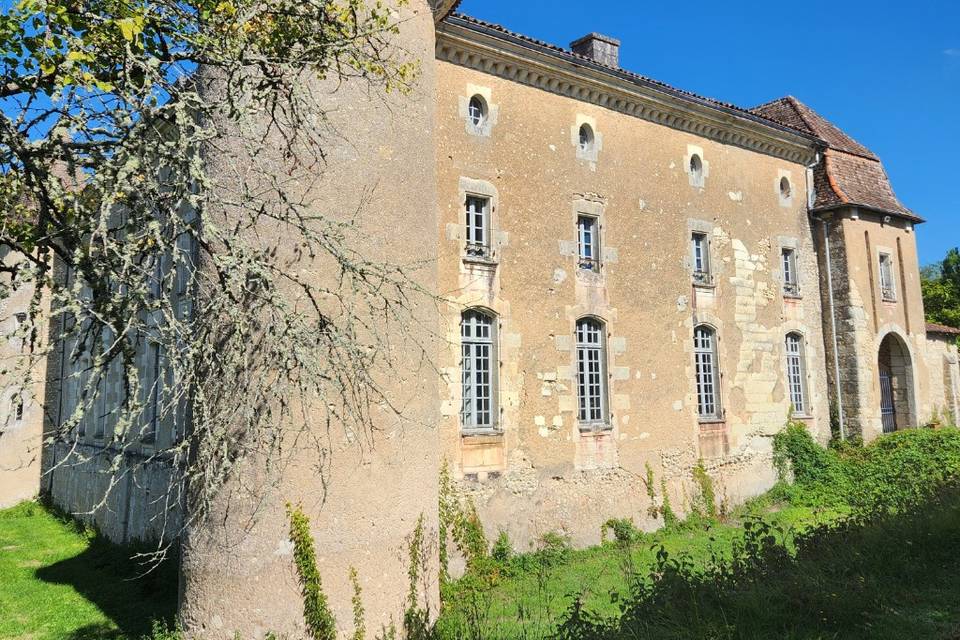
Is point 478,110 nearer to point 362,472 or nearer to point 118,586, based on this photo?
point 362,472

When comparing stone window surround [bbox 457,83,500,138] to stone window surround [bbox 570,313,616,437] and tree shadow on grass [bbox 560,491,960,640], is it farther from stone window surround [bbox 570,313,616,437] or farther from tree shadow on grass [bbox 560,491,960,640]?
tree shadow on grass [bbox 560,491,960,640]

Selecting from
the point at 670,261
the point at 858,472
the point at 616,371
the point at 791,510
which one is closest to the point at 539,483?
the point at 616,371

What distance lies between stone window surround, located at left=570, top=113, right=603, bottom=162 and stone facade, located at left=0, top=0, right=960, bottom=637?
47mm

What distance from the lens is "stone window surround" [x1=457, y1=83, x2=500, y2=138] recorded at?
11.4 meters

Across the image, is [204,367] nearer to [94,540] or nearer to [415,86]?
Result: [415,86]

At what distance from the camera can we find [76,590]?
1034cm

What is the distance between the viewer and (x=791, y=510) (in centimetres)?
1439

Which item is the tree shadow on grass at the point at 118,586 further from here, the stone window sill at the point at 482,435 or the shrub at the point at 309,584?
the stone window sill at the point at 482,435

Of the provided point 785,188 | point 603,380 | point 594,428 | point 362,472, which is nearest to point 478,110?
point 603,380

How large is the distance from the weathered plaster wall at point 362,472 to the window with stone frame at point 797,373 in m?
11.0

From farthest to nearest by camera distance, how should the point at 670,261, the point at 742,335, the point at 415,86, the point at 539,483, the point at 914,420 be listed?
the point at 914,420
the point at 742,335
the point at 670,261
the point at 539,483
the point at 415,86

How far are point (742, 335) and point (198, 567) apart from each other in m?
11.9

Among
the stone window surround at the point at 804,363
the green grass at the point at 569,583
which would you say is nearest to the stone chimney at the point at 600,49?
the stone window surround at the point at 804,363

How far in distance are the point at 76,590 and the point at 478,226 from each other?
26.4 feet
